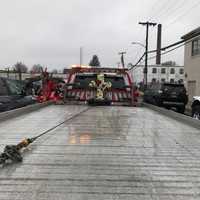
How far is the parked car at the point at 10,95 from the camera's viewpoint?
12362mm

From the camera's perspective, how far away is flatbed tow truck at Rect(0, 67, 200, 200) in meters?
4.36

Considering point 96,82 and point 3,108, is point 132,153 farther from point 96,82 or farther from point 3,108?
point 96,82

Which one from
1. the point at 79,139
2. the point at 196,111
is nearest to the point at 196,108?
the point at 196,111

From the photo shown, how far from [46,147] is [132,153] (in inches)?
43.0

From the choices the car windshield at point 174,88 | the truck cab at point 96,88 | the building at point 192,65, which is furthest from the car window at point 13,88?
the building at point 192,65

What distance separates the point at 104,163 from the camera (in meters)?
5.35

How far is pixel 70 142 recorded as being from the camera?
6473mm

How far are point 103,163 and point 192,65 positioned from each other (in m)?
36.3

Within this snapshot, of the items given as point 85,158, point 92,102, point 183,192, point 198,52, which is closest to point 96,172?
point 85,158

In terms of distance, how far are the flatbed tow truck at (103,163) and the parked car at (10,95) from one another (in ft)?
13.4

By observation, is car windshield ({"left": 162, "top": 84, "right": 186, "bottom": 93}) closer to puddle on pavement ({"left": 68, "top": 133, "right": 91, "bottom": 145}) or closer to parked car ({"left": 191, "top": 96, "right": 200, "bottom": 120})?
parked car ({"left": 191, "top": 96, "right": 200, "bottom": 120})

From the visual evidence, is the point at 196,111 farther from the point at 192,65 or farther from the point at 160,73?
the point at 160,73

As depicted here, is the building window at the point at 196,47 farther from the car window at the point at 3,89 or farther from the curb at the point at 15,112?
the curb at the point at 15,112

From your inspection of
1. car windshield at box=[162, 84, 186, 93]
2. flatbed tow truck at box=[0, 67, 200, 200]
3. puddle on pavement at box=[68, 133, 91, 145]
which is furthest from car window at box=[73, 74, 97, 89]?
car windshield at box=[162, 84, 186, 93]
